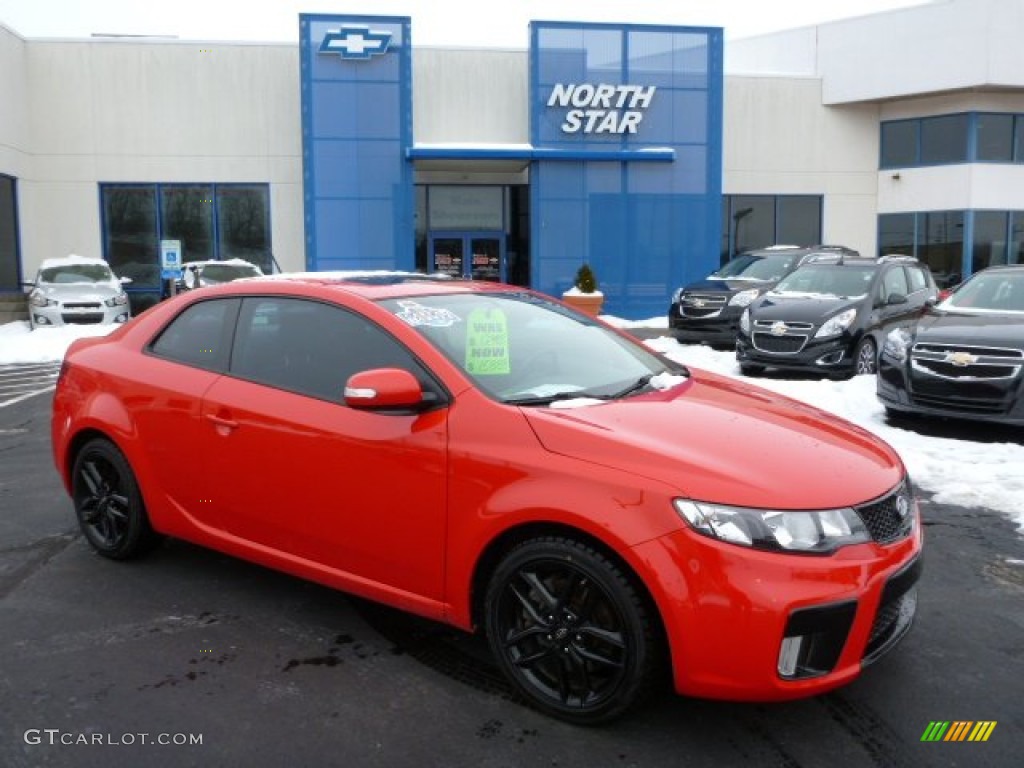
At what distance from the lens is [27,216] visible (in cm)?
2222

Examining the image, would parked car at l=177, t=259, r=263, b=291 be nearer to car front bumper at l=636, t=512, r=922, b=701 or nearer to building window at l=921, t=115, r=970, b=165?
car front bumper at l=636, t=512, r=922, b=701

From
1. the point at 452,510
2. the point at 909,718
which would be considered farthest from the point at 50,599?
the point at 909,718

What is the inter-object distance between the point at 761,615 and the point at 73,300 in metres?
17.8

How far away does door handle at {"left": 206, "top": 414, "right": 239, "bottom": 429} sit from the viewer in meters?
3.99

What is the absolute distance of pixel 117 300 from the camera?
18.4 metres

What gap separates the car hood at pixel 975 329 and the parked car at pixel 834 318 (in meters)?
2.00

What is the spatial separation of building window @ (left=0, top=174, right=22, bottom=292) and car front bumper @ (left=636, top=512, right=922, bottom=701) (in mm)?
23058

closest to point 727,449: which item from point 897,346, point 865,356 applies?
point 897,346

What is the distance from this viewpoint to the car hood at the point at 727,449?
9.70 feet

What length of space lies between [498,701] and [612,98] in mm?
21348

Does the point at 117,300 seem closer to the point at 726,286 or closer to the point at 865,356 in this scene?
the point at 726,286

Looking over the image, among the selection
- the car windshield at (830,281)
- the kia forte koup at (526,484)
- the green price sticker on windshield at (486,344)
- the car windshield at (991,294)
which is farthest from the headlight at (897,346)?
the green price sticker on windshield at (486,344)

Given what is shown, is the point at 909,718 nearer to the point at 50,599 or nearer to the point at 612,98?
the point at 50,599

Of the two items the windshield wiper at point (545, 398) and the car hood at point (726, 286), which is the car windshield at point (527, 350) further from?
the car hood at point (726, 286)
